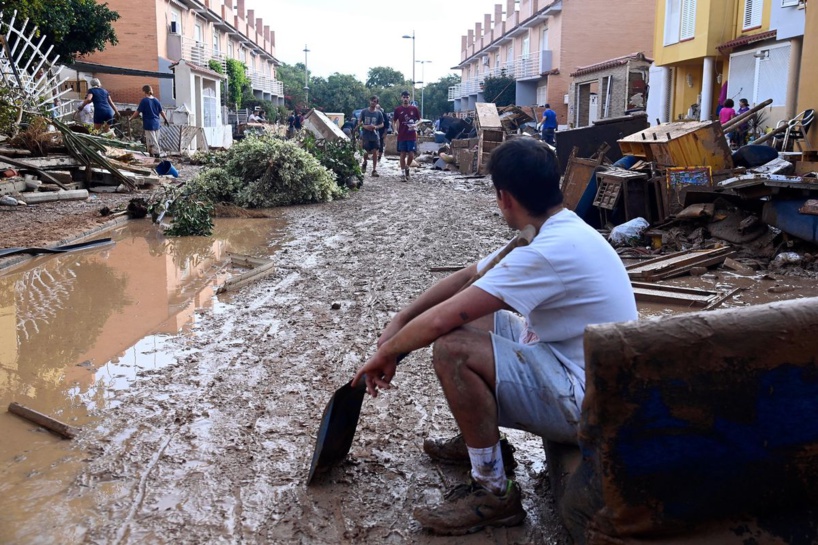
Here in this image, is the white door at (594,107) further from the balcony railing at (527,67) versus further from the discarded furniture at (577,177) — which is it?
the discarded furniture at (577,177)

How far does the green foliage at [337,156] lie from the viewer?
1409 cm

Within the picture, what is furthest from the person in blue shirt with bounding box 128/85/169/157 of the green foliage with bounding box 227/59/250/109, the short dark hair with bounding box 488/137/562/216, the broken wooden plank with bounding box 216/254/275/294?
the green foliage with bounding box 227/59/250/109

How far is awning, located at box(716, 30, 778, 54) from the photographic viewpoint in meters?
19.4

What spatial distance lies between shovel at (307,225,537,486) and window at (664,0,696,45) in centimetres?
2418

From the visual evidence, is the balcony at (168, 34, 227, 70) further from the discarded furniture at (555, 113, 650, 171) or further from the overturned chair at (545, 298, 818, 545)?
the overturned chair at (545, 298, 818, 545)

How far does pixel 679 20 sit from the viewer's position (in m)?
24.7

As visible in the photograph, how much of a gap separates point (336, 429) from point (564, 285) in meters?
1.21

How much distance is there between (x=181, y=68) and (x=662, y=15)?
19873 mm

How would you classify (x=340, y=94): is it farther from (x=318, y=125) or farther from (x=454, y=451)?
(x=454, y=451)

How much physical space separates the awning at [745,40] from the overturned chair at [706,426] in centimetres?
1984

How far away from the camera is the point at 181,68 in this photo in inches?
1249

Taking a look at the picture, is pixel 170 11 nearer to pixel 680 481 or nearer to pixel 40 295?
pixel 40 295

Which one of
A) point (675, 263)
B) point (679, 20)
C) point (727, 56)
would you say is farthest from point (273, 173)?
point (679, 20)

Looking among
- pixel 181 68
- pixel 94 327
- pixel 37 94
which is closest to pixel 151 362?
pixel 94 327
